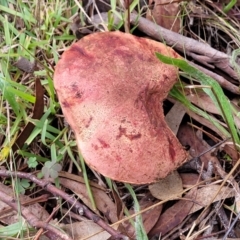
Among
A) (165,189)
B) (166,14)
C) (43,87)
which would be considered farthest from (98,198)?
(166,14)

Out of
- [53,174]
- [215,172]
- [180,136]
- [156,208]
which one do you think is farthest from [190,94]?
[53,174]

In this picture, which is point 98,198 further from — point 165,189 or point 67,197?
point 165,189

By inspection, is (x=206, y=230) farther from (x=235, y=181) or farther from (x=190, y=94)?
(x=190, y=94)

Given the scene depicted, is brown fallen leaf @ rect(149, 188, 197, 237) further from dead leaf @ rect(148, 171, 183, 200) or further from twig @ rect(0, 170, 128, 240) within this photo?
twig @ rect(0, 170, 128, 240)

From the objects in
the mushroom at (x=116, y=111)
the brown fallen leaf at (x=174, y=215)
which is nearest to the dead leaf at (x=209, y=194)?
the brown fallen leaf at (x=174, y=215)

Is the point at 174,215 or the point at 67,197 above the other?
the point at 67,197

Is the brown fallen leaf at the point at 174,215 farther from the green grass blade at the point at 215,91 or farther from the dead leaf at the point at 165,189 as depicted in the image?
the green grass blade at the point at 215,91
